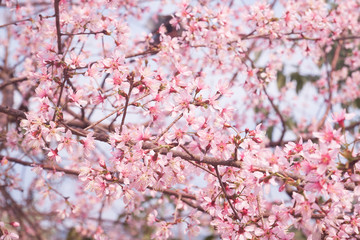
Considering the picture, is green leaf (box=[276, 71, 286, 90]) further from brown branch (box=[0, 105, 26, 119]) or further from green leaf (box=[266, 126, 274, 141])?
brown branch (box=[0, 105, 26, 119])

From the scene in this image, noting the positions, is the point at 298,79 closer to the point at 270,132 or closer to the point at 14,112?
the point at 270,132

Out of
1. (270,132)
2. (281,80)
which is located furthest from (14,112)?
(281,80)

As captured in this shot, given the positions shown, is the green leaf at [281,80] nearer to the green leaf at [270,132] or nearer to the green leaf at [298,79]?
the green leaf at [298,79]

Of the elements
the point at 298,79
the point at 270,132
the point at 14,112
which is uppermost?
the point at 298,79

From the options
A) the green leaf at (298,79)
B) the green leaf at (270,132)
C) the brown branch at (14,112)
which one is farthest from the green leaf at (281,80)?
the brown branch at (14,112)

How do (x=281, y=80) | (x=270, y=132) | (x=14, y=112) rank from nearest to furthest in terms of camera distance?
(x=14, y=112) < (x=270, y=132) < (x=281, y=80)

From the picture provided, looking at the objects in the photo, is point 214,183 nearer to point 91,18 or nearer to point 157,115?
point 157,115

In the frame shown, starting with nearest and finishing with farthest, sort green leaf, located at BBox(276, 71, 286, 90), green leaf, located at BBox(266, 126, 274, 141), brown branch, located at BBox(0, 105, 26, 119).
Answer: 1. brown branch, located at BBox(0, 105, 26, 119)
2. green leaf, located at BBox(266, 126, 274, 141)
3. green leaf, located at BBox(276, 71, 286, 90)

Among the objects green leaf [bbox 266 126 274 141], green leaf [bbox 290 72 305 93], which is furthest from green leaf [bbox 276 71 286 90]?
green leaf [bbox 266 126 274 141]

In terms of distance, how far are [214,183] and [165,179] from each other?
0.39 metres

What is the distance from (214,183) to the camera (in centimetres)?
208

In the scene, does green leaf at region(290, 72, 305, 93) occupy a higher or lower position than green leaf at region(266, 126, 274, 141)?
higher

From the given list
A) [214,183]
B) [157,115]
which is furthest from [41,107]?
[214,183]

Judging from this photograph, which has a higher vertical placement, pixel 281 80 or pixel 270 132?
pixel 281 80
